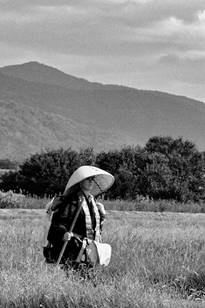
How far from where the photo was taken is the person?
8539 mm

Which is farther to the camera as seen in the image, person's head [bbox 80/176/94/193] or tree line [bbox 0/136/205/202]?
tree line [bbox 0/136/205/202]

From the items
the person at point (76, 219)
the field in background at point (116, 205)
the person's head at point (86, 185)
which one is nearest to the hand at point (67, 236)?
the person at point (76, 219)

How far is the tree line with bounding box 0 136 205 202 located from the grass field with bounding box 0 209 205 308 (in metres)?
16.0

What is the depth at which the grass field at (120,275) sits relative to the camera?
7289 mm

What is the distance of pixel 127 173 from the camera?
30703mm

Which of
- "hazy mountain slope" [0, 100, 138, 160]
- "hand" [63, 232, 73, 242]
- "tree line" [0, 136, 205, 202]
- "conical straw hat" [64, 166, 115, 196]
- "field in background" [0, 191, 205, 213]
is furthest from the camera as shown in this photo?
"hazy mountain slope" [0, 100, 138, 160]

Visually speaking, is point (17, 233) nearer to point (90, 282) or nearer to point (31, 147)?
point (90, 282)

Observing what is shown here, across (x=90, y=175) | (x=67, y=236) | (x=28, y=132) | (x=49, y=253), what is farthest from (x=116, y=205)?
(x=28, y=132)

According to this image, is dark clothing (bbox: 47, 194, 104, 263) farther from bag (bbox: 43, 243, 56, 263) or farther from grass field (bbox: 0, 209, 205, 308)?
grass field (bbox: 0, 209, 205, 308)

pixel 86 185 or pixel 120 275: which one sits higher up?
pixel 86 185

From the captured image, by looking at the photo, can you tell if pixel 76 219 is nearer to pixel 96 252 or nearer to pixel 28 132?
pixel 96 252

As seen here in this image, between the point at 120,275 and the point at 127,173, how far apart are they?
2137cm

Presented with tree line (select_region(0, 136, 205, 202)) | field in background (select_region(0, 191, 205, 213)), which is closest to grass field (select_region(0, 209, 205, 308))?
field in background (select_region(0, 191, 205, 213))

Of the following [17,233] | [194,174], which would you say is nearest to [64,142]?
[194,174]
